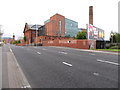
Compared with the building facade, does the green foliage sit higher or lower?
lower

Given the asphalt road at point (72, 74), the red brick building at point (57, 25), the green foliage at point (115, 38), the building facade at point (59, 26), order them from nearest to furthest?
the asphalt road at point (72, 74) → the green foliage at point (115, 38) → the red brick building at point (57, 25) → the building facade at point (59, 26)

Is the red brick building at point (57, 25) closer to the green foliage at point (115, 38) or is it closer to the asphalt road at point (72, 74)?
the green foliage at point (115, 38)

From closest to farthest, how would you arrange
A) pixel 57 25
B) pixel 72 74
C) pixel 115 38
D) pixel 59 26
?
1. pixel 72 74
2. pixel 115 38
3. pixel 57 25
4. pixel 59 26

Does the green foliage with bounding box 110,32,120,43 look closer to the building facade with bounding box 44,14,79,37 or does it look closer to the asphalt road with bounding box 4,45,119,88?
the building facade with bounding box 44,14,79,37

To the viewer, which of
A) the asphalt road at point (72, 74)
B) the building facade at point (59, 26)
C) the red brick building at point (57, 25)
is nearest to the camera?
the asphalt road at point (72, 74)

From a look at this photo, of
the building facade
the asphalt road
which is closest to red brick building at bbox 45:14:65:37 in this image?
the building facade

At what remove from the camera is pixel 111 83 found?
5.25 m

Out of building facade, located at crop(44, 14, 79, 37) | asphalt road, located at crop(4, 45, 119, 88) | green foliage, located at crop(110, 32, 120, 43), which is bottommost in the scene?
asphalt road, located at crop(4, 45, 119, 88)

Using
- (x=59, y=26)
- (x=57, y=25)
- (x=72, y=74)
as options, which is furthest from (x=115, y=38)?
(x=72, y=74)

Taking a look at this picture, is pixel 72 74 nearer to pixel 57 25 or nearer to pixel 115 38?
pixel 115 38

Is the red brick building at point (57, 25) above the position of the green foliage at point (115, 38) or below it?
above

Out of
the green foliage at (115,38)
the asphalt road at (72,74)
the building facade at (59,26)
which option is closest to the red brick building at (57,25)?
the building facade at (59,26)

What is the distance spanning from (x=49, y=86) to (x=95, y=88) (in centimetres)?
168

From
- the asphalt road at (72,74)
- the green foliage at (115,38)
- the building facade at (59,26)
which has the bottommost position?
the asphalt road at (72,74)
